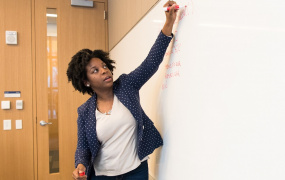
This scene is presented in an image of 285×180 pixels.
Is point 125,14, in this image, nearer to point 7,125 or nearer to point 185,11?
point 185,11

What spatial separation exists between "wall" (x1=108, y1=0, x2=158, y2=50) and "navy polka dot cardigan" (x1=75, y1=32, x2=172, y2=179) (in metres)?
0.43

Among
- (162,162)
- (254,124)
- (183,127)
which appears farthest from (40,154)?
(254,124)

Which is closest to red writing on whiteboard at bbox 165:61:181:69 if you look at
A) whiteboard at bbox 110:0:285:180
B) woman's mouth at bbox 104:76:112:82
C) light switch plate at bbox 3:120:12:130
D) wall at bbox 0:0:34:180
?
whiteboard at bbox 110:0:285:180

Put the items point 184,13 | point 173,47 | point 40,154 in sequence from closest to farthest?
point 184,13 → point 173,47 → point 40,154

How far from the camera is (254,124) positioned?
57 cm

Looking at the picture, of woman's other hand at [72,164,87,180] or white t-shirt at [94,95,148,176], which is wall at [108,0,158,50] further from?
woman's other hand at [72,164,87,180]

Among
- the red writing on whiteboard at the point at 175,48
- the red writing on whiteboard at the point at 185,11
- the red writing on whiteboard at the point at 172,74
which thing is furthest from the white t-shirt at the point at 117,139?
the red writing on whiteboard at the point at 185,11

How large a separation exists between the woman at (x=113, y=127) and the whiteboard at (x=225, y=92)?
0.36 feet

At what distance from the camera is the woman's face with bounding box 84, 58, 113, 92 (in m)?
1.12

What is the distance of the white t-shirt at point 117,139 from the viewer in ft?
3.61

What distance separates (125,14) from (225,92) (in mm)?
1482

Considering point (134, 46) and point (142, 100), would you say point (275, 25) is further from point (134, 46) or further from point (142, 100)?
point (134, 46)

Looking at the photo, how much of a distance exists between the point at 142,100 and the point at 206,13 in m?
0.82

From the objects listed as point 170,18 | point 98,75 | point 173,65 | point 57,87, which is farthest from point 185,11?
point 57,87
